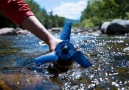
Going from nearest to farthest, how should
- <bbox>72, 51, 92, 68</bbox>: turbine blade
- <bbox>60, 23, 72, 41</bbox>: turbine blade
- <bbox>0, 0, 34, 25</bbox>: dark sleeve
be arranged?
<bbox>0, 0, 34, 25</bbox>: dark sleeve < <bbox>72, 51, 92, 68</bbox>: turbine blade < <bbox>60, 23, 72, 41</bbox>: turbine blade

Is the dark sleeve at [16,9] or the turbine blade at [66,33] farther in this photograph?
the turbine blade at [66,33]

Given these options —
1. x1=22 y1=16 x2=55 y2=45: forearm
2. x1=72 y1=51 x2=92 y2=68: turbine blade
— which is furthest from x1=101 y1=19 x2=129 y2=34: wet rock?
x1=22 y1=16 x2=55 y2=45: forearm

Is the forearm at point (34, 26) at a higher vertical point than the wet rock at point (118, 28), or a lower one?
higher

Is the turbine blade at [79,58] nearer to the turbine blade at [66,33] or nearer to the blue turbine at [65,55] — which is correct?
the blue turbine at [65,55]

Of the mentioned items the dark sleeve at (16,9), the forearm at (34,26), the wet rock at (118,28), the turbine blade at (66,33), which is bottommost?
the wet rock at (118,28)

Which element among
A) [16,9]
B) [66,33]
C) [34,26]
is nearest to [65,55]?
[66,33]

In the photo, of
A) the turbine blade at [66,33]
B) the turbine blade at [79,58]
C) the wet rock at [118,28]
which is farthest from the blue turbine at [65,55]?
the wet rock at [118,28]

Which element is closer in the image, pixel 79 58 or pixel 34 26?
pixel 34 26

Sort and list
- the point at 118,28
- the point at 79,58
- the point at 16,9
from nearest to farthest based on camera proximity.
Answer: the point at 16,9 < the point at 79,58 < the point at 118,28

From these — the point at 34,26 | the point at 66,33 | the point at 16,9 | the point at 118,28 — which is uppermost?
the point at 16,9

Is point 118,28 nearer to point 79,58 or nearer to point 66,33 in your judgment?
point 66,33

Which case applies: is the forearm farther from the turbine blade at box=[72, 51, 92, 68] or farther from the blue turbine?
the turbine blade at box=[72, 51, 92, 68]

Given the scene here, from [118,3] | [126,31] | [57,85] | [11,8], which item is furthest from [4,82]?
[118,3]

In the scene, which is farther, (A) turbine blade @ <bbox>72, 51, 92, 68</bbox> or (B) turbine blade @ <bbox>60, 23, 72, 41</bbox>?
(B) turbine blade @ <bbox>60, 23, 72, 41</bbox>
